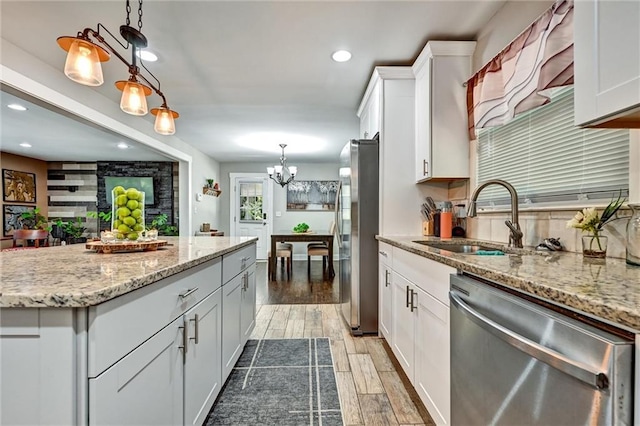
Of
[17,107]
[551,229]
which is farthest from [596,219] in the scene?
[17,107]

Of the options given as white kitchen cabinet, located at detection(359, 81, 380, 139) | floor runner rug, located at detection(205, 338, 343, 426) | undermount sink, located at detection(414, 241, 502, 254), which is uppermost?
white kitchen cabinet, located at detection(359, 81, 380, 139)

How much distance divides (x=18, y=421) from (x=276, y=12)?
2205mm

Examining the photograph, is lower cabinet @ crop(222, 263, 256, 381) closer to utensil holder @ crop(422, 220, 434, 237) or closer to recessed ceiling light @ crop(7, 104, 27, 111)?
utensil holder @ crop(422, 220, 434, 237)

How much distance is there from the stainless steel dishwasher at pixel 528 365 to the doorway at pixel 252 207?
6524 mm

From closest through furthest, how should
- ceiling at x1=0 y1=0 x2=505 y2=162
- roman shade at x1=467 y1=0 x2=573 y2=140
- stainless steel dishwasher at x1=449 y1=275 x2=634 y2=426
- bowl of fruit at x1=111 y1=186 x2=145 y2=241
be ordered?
stainless steel dishwasher at x1=449 y1=275 x2=634 y2=426 < roman shade at x1=467 y1=0 x2=573 y2=140 < bowl of fruit at x1=111 y1=186 x2=145 y2=241 < ceiling at x1=0 y1=0 x2=505 y2=162

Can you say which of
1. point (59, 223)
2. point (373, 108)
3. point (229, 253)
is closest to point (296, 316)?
point (229, 253)

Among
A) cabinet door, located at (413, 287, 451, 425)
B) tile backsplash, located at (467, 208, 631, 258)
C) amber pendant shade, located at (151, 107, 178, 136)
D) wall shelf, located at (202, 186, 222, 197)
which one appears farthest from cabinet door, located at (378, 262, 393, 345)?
wall shelf, located at (202, 186, 222, 197)

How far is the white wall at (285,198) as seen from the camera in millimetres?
7555

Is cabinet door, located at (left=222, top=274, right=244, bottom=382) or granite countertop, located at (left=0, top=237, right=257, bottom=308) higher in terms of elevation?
granite countertop, located at (left=0, top=237, right=257, bottom=308)

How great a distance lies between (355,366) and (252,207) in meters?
Result: 5.81

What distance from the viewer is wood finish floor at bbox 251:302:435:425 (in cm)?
168

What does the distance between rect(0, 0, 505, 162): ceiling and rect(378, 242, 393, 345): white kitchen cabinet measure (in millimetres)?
1580

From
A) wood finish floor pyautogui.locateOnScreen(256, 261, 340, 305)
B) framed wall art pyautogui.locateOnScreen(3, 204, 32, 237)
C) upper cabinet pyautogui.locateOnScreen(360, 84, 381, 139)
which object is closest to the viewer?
upper cabinet pyautogui.locateOnScreen(360, 84, 381, 139)

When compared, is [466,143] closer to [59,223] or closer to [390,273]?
[390,273]
